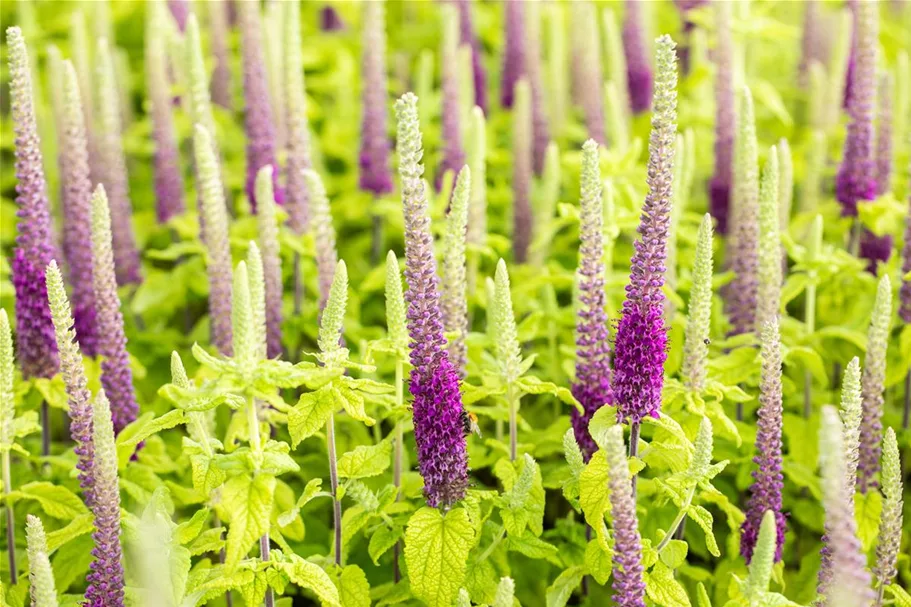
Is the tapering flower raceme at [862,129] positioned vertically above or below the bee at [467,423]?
above

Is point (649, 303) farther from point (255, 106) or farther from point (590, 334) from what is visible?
point (255, 106)

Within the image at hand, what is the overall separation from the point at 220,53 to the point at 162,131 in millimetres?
850

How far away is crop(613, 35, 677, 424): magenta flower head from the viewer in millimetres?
2600

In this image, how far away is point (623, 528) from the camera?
2.38m

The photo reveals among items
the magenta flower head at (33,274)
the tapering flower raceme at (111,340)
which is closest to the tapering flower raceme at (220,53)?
the magenta flower head at (33,274)

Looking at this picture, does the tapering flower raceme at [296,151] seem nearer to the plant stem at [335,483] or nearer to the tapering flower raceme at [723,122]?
the plant stem at [335,483]

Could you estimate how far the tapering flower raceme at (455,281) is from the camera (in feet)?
10.0

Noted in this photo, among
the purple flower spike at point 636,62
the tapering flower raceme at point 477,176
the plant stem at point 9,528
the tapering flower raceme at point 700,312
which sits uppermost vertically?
the purple flower spike at point 636,62

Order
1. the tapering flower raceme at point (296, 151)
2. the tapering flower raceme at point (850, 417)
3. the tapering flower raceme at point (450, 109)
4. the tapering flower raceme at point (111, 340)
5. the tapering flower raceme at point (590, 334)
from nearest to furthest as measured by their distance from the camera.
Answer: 1. the tapering flower raceme at point (850, 417)
2. the tapering flower raceme at point (590, 334)
3. the tapering flower raceme at point (111, 340)
4. the tapering flower raceme at point (296, 151)
5. the tapering flower raceme at point (450, 109)

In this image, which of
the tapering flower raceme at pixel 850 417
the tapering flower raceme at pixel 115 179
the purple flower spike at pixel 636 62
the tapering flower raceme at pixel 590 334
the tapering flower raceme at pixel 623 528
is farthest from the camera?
the purple flower spike at pixel 636 62

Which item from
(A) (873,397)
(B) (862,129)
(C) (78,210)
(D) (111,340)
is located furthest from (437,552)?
(B) (862,129)

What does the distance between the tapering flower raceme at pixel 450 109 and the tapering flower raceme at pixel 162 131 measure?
1121 millimetres

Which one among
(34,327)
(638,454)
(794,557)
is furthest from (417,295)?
(794,557)

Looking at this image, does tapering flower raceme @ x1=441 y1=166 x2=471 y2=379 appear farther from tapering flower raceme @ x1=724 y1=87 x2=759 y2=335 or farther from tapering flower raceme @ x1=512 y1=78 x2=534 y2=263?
tapering flower raceme @ x1=512 y1=78 x2=534 y2=263
